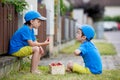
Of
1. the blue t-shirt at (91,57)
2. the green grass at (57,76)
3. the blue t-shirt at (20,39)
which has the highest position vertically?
the blue t-shirt at (20,39)

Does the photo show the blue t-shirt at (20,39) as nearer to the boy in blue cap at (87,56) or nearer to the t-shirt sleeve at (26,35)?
the t-shirt sleeve at (26,35)

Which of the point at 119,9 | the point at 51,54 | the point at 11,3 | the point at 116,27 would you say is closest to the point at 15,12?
the point at 11,3

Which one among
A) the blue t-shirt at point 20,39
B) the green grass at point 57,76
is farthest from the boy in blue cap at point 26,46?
the green grass at point 57,76

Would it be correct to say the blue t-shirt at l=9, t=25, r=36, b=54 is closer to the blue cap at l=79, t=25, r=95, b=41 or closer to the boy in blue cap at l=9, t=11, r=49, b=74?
the boy in blue cap at l=9, t=11, r=49, b=74

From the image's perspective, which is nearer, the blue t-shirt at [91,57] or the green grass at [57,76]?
the green grass at [57,76]

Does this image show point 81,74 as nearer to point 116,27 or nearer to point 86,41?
point 86,41

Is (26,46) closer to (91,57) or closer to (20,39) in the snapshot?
(20,39)

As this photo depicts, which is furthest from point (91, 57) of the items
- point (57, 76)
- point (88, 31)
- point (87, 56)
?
point (57, 76)

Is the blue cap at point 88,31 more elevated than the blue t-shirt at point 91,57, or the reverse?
the blue cap at point 88,31

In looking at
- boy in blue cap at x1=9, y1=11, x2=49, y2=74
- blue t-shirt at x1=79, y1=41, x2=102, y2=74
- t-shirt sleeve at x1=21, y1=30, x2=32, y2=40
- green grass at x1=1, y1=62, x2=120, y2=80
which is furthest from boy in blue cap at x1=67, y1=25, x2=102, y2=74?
t-shirt sleeve at x1=21, y1=30, x2=32, y2=40

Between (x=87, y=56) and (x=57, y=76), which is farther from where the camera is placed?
(x=87, y=56)

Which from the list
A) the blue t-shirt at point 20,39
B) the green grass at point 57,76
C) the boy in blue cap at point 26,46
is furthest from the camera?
the blue t-shirt at point 20,39

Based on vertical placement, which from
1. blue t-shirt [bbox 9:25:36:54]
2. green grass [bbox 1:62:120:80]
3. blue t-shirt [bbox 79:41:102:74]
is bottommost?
green grass [bbox 1:62:120:80]

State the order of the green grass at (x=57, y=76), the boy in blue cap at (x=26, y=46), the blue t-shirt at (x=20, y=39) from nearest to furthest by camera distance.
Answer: the green grass at (x=57, y=76) < the boy in blue cap at (x=26, y=46) < the blue t-shirt at (x=20, y=39)
